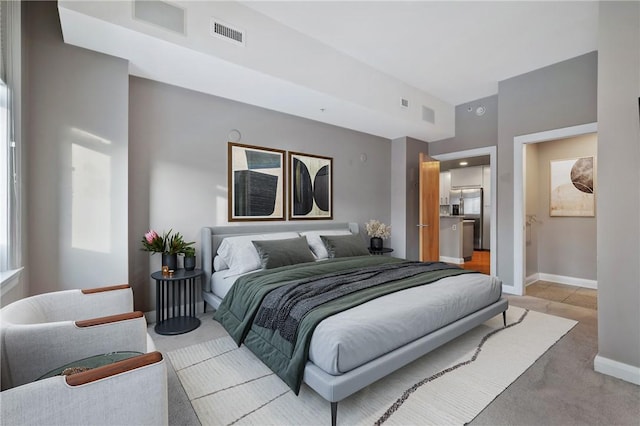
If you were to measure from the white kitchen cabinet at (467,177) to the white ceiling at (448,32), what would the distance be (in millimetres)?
4751

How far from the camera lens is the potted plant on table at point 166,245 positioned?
292 cm

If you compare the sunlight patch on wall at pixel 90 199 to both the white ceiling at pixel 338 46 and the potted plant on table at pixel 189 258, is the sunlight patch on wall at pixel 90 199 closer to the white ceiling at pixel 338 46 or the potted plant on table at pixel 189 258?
the potted plant on table at pixel 189 258

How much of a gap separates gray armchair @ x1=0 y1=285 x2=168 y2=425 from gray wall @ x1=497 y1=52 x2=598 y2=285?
4.72 meters

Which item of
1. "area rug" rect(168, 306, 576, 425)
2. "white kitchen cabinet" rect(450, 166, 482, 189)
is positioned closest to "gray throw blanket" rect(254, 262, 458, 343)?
"area rug" rect(168, 306, 576, 425)

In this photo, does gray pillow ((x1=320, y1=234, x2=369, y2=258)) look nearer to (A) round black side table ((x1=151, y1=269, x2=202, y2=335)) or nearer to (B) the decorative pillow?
(B) the decorative pillow

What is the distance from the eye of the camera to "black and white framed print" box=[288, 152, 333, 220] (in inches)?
168

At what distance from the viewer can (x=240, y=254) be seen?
3150 millimetres

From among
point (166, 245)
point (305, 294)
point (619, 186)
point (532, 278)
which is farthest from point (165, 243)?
point (532, 278)

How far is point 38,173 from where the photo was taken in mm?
2359

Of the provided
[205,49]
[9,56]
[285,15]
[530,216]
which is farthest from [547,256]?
[9,56]

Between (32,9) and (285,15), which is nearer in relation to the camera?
(32,9)

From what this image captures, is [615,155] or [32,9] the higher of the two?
[32,9]

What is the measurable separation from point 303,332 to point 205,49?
249 centimetres

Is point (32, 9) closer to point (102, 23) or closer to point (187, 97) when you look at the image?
point (102, 23)
